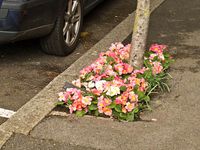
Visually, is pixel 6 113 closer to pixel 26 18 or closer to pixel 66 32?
pixel 26 18

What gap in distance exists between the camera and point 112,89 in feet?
13.6

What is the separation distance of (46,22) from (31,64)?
2.14ft

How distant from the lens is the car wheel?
5.21 meters

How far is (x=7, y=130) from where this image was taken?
3.84 metres

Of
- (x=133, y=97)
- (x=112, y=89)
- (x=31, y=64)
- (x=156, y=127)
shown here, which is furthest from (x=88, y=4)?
(x=156, y=127)

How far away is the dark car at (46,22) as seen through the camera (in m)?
4.54

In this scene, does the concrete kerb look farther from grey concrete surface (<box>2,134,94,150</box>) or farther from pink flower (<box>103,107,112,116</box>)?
pink flower (<box>103,107,112,116</box>)

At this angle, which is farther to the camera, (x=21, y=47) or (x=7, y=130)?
(x=21, y=47)

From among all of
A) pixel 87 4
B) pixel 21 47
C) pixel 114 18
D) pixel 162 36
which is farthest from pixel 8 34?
pixel 114 18

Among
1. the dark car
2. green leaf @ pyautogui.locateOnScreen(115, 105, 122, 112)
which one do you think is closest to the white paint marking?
the dark car

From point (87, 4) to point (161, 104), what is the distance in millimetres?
2160

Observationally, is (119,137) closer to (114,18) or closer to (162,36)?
(162,36)

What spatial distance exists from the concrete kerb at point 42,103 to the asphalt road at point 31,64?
0.16 meters

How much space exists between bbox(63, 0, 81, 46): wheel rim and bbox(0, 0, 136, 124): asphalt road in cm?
21
